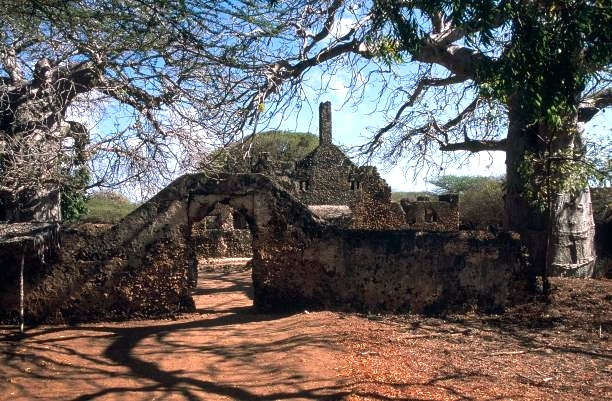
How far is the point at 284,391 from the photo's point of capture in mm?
5832

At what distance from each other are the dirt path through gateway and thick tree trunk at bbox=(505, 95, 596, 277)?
337 cm

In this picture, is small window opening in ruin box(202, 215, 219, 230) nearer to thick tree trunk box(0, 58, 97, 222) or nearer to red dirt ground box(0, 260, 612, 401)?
thick tree trunk box(0, 58, 97, 222)

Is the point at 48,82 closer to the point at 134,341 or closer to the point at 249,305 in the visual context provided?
the point at 134,341

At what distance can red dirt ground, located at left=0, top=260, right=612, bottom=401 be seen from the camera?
231 inches

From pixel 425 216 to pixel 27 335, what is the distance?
19.3 m

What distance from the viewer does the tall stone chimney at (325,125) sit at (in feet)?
89.5

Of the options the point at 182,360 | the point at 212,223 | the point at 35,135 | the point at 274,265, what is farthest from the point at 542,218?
the point at 212,223

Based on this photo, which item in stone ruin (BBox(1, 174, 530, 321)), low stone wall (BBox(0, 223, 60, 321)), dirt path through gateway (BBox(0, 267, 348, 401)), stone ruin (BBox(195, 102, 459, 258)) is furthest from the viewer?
stone ruin (BBox(195, 102, 459, 258))

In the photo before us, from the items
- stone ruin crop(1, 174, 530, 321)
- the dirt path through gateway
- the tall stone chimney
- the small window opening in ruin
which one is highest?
the tall stone chimney

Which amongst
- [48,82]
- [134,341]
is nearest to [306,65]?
[48,82]

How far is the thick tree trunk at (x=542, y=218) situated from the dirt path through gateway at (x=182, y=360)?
3367 millimetres

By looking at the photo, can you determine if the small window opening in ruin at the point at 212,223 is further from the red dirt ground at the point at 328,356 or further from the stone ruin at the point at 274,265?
the red dirt ground at the point at 328,356

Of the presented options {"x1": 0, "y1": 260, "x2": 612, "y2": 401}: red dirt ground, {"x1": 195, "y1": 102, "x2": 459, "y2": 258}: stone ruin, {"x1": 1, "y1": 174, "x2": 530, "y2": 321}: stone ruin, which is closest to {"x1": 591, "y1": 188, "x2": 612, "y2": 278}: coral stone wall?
{"x1": 0, "y1": 260, "x2": 612, "y2": 401}: red dirt ground

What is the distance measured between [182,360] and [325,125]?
21190mm
